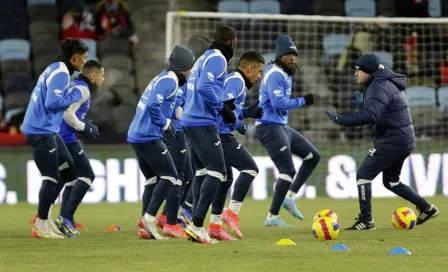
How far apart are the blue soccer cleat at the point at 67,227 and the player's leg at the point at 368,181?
10.5 feet

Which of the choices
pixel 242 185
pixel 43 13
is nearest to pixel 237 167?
pixel 242 185

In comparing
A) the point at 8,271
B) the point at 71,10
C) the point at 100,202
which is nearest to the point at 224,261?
the point at 8,271

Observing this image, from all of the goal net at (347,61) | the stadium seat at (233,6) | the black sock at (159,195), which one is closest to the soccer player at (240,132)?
the black sock at (159,195)

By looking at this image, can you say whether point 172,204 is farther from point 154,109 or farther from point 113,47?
point 113,47

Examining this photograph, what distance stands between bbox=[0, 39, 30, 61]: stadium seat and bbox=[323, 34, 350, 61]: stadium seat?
5.86m

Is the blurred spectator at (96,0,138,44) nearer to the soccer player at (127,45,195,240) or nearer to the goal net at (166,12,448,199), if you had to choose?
the goal net at (166,12,448,199)

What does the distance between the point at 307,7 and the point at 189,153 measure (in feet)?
33.4

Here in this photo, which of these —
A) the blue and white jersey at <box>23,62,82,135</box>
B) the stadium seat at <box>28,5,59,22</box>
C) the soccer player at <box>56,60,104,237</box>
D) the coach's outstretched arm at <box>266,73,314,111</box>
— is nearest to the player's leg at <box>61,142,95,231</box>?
the soccer player at <box>56,60,104,237</box>

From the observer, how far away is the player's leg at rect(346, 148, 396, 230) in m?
13.1

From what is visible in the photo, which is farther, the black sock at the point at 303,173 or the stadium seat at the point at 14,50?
the stadium seat at the point at 14,50

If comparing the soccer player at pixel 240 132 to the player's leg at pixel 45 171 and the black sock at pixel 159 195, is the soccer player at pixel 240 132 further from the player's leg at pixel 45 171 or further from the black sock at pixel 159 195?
the player's leg at pixel 45 171

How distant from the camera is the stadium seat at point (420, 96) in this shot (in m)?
21.0

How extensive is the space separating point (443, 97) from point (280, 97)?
26.3ft

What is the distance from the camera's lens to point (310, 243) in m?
11.3
